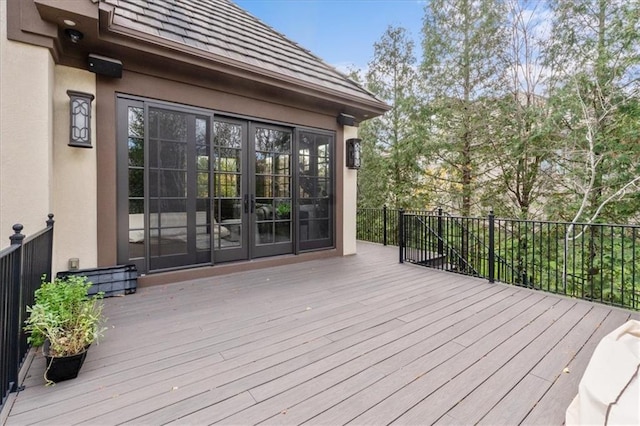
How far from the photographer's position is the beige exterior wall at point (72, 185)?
3203 mm

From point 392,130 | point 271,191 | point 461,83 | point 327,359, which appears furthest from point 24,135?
point 461,83

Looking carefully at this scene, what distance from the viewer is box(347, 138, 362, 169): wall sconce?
5754 mm

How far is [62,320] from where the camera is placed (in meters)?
1.87

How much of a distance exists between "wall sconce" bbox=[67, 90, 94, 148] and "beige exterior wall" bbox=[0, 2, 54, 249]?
0.25 m

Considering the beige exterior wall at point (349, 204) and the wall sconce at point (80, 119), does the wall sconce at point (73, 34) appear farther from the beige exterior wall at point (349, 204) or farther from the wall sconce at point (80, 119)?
the beige exterior wall at point (349, 204)

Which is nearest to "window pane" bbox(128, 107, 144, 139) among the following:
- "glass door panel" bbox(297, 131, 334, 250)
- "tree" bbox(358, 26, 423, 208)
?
"glass door panel" bbox(297, 131, 334, 250)

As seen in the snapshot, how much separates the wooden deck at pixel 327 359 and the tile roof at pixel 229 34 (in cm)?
315

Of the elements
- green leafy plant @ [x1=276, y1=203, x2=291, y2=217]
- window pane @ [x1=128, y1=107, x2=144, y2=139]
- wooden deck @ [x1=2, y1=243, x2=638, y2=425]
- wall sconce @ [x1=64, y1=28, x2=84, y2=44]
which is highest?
wall sconce @ [x1=64, y1=28, x2=84, y2=44]

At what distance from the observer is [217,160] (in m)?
4.26

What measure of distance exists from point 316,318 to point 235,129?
3039 millimetres

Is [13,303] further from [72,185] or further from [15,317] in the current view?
A: [72,185]

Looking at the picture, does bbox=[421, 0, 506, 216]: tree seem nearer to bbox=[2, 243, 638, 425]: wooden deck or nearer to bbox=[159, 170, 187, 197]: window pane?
bbox=[2, 243, 638, 425]: wooden deck

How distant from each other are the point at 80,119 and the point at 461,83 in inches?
326

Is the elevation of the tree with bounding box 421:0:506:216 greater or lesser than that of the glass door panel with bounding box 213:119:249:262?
greater
